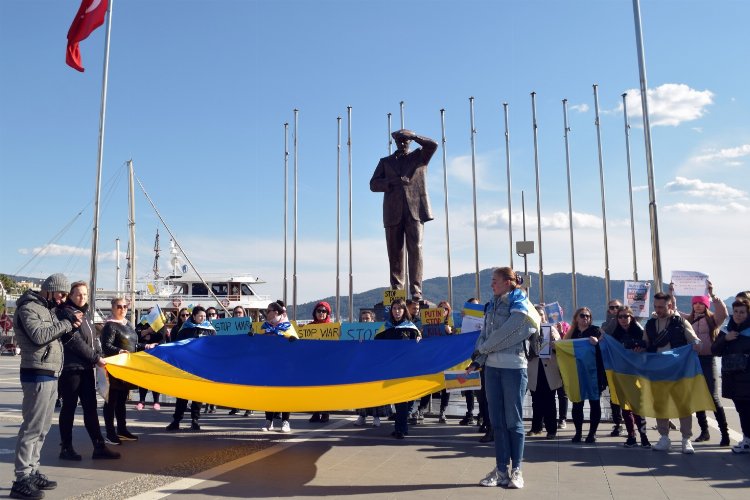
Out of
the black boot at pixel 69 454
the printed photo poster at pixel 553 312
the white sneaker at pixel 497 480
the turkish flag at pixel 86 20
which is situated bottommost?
the white sneaker at pixel 497 480

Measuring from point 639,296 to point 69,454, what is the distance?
11125mm

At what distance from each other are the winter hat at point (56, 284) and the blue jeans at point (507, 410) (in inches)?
163

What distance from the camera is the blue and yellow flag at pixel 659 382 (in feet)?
26.4

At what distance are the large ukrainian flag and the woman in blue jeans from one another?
4.95ft

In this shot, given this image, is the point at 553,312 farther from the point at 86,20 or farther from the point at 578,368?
the point at 86,20

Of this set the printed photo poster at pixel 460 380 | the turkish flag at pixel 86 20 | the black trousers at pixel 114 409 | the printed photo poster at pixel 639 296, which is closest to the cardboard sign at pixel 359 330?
the printed photo poster at pixel 460 380

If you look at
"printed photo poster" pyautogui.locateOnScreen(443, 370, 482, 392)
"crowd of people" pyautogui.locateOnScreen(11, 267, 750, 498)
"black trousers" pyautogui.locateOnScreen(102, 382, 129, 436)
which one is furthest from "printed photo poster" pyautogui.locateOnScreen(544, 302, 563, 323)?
"black trousers" pyautogui.locateOnScreen(102, 382, 129, 436)

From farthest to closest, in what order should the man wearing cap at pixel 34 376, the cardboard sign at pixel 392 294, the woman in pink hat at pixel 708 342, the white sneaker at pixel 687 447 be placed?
the cardboard sign at pixel 392 294 < the woman in pink hat at pixel 708 342 < the white sneaker at pixel 687 447 < the man wearing cap at pixel 34 376

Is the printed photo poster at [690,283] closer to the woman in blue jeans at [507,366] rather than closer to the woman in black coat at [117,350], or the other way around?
the woman in blue jeans at [507,366]

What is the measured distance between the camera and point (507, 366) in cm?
621

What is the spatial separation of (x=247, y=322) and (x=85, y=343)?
554 cm

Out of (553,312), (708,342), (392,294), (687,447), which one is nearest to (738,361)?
(708,342)

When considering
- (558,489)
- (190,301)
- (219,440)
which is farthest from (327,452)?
(190,301)

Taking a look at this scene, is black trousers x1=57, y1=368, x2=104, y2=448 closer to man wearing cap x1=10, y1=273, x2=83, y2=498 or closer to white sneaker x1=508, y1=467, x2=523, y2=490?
man wearing cap x1=10, y1=273, x2=83, y2=498
